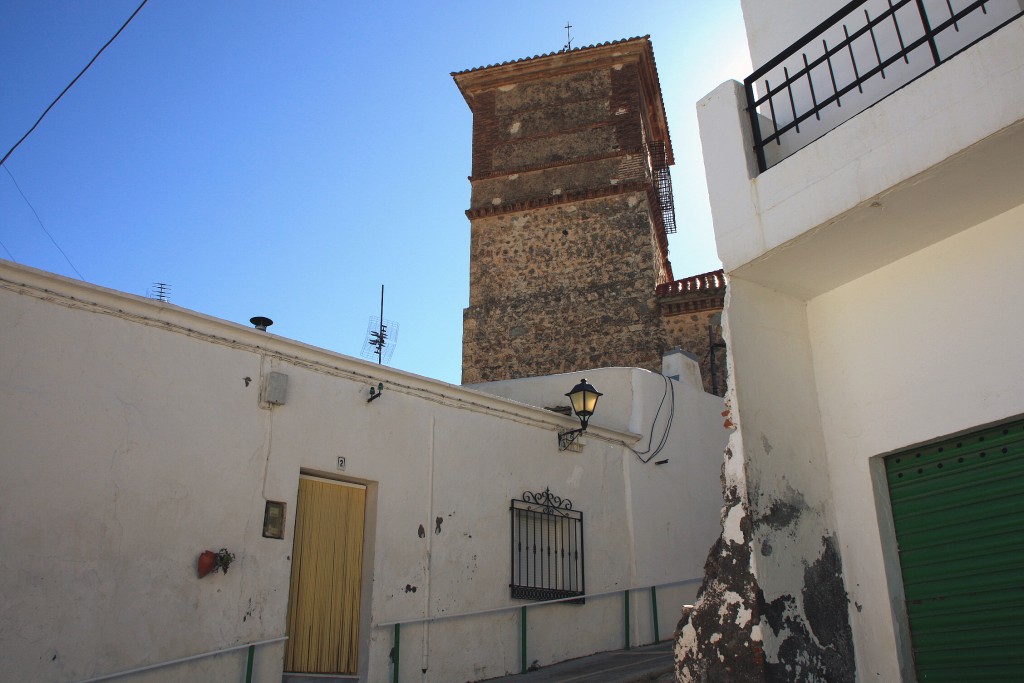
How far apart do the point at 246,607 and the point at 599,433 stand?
5.06 m

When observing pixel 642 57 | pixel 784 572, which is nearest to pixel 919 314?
pixel 784 572

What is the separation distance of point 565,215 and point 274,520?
12793 millimetres

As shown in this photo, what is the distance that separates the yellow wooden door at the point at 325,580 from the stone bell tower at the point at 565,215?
997 centimetres

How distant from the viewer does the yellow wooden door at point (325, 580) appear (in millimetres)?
7719

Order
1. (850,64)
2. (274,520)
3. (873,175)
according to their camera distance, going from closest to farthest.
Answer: (873,175) < (850,64) < (274,520)

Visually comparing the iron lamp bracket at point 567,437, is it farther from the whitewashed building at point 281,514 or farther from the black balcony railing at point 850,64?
the black balcony railing at point 850,64

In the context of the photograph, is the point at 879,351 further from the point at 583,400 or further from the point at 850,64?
the point at 583,400

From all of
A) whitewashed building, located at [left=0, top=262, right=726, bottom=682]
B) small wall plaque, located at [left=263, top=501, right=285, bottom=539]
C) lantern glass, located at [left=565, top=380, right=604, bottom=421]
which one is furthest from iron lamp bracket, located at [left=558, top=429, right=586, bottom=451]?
small wall plaque, located at [left=263, top=501, right=285, bottom=539]

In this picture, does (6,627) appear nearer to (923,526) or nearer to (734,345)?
(734,345)

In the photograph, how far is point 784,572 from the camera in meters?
5.25

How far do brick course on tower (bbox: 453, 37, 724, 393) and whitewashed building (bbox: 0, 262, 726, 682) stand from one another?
22.3 ft

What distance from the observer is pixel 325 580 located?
8.00 m

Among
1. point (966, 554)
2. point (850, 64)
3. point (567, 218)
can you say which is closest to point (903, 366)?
point (966, 554)

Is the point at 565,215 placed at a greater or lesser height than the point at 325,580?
greater
